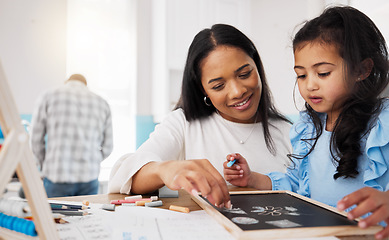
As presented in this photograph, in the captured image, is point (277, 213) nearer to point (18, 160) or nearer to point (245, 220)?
point (245, 220)

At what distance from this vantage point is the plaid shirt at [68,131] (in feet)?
8.22

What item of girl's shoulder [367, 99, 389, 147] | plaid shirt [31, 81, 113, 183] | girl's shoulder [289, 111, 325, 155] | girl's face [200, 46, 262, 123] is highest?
girl's face [200, 46, 262, 123]

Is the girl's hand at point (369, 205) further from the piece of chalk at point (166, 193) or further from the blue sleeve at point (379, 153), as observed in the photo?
the piece of chalk at point (166, 193)

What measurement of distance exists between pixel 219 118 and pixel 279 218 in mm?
929

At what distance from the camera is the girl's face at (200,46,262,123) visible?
4.08 ft

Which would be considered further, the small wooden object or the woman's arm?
the woman's arm

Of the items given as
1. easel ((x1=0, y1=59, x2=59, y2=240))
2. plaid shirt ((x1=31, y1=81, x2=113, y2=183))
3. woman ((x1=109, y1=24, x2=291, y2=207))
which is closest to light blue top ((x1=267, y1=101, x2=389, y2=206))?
woman ((x1=109, y1=24, x2=291, y2=207))

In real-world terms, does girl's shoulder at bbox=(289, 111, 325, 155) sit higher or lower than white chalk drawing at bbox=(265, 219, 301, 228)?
higher

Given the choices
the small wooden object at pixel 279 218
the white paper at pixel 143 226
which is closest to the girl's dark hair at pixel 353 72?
the small wooden object at pixel 279 218

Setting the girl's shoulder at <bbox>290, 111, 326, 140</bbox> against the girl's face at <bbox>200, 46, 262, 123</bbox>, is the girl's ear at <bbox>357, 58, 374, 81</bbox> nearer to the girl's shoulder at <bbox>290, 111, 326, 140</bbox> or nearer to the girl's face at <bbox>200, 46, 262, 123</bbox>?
the girl's shoulder at <bbox>290, 111, 326, 140</bbox>

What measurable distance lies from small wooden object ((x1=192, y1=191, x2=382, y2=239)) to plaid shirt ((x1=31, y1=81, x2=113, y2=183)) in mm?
1964

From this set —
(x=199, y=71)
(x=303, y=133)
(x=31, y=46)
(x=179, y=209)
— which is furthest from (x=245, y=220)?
(x=31, y=46)

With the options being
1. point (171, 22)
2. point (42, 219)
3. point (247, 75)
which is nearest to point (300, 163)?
point (247, 75)

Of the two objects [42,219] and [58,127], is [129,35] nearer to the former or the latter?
[58,127]
